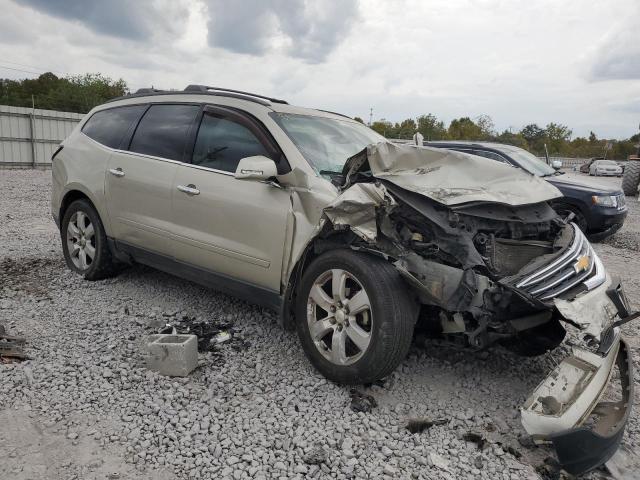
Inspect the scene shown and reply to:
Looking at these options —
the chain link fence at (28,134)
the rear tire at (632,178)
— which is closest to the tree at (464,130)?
the rear tire at (632,178)

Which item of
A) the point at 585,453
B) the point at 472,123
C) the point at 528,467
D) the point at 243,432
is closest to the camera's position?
the point at 585,453

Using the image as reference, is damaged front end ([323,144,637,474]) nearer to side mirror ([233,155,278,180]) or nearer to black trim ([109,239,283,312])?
side mirror ([233,155,278,180])

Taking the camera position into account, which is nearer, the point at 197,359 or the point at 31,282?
the point at 197,359

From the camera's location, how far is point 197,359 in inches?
136

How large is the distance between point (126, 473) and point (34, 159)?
19632 millimetres

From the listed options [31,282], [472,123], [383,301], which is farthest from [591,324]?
[472,123]

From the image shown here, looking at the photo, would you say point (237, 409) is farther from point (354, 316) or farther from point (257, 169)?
point (257, 169)

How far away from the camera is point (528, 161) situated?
9.08 metres

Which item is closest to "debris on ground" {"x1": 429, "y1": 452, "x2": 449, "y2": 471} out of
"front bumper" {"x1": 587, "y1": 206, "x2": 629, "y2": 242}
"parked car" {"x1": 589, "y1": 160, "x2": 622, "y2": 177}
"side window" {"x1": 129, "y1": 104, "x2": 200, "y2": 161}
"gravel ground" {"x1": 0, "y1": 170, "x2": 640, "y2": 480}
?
"gravel ground" {"x1": 0, "y1": 170, "x2": 640, "y2": 480}

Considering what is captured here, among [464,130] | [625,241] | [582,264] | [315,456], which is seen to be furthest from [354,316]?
[464,130]

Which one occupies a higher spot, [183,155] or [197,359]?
[183,155]

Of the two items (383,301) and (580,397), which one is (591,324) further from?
(383,301)

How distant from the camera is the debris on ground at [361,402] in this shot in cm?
299

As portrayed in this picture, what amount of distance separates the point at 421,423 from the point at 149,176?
9.49 feet
